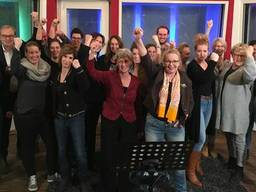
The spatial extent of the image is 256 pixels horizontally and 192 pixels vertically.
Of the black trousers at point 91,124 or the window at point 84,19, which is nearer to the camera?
the black trousers at point 91,124

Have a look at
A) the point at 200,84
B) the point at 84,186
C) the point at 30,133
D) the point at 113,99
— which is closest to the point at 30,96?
the point at 30,133

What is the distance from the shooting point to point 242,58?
3.67m

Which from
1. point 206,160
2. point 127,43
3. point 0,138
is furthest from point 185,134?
point 127,43

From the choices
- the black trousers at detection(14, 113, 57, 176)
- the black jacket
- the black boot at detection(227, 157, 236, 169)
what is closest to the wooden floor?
the black boot at detection(227, 157, 236, 169)

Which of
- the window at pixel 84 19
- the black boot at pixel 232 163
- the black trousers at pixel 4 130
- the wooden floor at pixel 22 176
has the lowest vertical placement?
the wooden floor at pixel 22 176

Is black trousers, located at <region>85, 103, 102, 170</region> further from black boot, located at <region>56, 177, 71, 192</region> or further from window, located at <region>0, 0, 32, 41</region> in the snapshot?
window, located at <region>0, 0, 32, 41</region>

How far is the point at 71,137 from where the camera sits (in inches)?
137

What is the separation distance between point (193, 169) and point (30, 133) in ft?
→ 5.38

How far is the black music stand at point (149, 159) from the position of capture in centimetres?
254

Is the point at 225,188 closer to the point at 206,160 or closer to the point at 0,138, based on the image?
the point at 206,160

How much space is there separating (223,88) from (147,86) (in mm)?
897

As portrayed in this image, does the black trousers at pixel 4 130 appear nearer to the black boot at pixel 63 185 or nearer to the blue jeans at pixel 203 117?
the black boot at pixel 63 185

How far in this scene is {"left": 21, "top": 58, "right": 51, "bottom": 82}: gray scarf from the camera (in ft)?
11.0

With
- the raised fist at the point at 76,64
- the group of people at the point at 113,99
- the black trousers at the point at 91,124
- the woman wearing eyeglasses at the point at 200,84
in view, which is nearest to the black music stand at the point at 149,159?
the group of people at the point at 113,99
